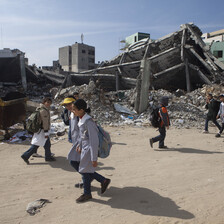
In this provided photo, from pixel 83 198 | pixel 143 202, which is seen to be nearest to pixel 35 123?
pixel 83 198

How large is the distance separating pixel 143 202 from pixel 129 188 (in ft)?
1.55

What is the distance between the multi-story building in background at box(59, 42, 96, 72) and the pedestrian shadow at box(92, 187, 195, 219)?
161 feet

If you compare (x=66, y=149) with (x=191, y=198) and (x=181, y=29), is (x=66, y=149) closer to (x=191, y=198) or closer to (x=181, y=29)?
(x=191, y=198)

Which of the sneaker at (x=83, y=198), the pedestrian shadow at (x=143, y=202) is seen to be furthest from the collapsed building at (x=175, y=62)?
the sneaker at (x=83, y=198)

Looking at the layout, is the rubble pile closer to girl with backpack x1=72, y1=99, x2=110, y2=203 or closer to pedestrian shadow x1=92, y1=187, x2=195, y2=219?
pedestrian shadow x1=92, y1=187, x2=195, y2=219

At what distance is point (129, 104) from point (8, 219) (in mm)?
9370

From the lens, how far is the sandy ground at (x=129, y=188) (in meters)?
2.56

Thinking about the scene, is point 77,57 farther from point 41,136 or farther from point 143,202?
point 143,202

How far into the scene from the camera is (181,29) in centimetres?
1427

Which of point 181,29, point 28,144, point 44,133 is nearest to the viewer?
point 44,133

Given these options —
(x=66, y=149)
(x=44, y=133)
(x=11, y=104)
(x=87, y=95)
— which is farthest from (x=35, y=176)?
(x=87, y=95)

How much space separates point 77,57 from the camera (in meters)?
50.0

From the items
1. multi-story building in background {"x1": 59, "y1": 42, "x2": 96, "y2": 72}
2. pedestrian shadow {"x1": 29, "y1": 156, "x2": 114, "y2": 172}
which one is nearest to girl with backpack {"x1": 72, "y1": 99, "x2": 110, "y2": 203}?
pedestrian shadow {"x1": 29, "y1": 156, "x2": 114, "y2": 172}

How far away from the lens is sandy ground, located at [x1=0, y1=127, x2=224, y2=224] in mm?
2561
